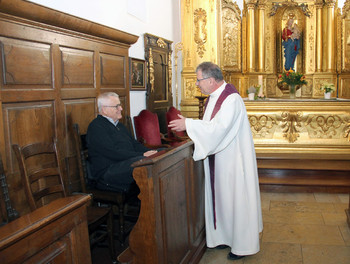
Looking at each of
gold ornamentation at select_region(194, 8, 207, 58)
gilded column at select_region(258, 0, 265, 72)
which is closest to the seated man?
gold ornamentation at select_region(194, 8, 207, 58)

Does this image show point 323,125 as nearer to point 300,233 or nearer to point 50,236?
point 300,233

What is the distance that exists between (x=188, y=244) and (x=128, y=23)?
3228 mm

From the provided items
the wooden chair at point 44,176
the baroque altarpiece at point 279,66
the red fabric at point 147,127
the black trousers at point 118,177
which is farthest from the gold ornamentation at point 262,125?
the wooden chair at point 44,176

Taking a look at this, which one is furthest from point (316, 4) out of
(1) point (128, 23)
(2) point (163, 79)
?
(1) point (128, 23)

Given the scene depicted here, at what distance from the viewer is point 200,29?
22.5 ft

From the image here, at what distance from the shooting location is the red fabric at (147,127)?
507 centimetres

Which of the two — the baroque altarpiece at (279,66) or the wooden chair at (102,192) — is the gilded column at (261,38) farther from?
the wooden chair at (102,192)

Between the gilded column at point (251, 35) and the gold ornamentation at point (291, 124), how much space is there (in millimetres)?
2616

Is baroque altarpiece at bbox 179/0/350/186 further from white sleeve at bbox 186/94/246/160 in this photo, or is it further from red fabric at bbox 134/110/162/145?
white sleeve at bbox 186/94/246/160

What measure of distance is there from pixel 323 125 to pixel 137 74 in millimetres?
3396

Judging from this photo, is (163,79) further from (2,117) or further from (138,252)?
(138,252)

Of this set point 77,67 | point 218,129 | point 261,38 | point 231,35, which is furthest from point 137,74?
point 261,38

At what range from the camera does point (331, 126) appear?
20.6ft

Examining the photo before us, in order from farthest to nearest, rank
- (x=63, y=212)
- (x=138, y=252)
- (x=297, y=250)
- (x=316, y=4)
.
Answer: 1. (x=316, y=4)
2. (x=297, y=250)
3. (x=138, y=252)
4. (x=63, y=212)
